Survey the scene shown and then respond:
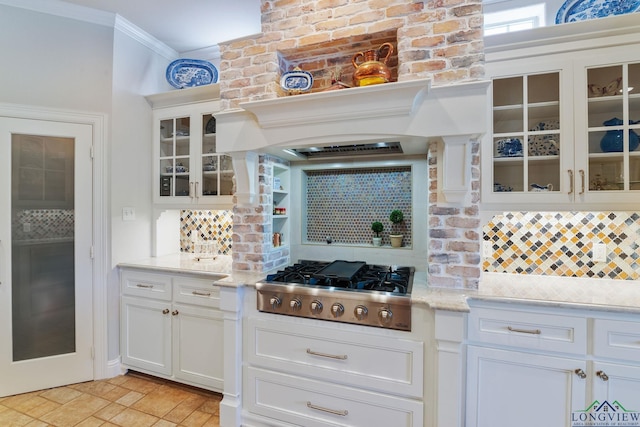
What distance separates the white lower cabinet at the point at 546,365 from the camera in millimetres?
1477

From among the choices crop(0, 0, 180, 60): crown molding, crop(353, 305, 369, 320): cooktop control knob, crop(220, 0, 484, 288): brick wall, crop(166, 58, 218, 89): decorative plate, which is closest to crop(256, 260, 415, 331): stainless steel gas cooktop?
crop(353, 305, 369, 320): cooktop control knob

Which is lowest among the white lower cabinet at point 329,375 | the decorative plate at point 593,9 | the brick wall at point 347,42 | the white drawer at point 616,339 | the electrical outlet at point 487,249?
the white lower cabinet at point 329,375

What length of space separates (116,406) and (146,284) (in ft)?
2.87

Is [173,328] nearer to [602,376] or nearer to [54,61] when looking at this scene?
[54,61]

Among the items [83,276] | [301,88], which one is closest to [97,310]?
[83,276]

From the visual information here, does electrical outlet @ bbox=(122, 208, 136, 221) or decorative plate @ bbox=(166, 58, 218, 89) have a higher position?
decorative plate @ bbox=(166, 58, 218, 89)

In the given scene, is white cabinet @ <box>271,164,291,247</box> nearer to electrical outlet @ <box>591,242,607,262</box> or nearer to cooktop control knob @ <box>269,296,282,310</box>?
cooktop control knob @ <box>269,296,282,310</box>

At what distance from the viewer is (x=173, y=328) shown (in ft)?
7.88

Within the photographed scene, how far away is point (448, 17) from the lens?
1.78m

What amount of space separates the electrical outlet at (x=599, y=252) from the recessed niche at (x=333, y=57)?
1770 mm

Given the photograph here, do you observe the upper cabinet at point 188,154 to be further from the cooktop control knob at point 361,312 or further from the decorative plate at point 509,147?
the decorative plate at point 509,147

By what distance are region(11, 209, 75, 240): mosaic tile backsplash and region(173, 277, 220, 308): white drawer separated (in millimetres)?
1039

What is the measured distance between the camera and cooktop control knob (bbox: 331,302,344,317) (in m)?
1.75

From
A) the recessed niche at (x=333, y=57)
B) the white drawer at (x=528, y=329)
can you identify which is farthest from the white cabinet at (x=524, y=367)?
the recessed niche at (x=333, y=57)
